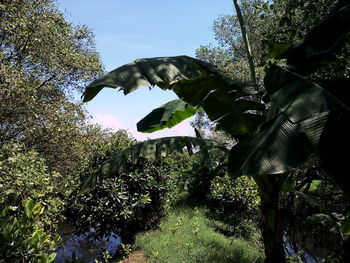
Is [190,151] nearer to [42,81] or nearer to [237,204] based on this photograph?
[237,204]

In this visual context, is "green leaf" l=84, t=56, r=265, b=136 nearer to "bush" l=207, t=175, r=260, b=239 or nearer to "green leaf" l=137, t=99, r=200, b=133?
"green leaf" l=137, t=99, r=200, b=133

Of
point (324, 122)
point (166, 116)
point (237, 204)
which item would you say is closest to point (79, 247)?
point (237, 204)

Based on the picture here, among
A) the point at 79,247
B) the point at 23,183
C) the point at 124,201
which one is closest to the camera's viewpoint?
the point at 23,183

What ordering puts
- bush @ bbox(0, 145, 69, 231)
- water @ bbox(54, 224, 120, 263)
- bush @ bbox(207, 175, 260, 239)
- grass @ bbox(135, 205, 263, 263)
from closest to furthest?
bush @ bbox(0, 145, 69, 231)
grass @ bbox(135, 205, 263, 263)
water @ bbox(54, 224, 120, 263)
bush @ bbox(207, 175, 260, 239)

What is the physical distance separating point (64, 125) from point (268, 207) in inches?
318

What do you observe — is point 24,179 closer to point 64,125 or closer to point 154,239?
point 154,239

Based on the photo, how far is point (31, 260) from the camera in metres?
4.64

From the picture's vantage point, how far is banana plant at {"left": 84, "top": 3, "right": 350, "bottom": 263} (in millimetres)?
2861

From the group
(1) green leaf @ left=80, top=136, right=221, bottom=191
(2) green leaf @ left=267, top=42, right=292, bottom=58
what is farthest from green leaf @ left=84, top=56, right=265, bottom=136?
(2) green leaf @ left=267, top=42, right=292, bottom=58

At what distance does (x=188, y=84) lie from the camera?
4184 millimetres

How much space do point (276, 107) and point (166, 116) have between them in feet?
6.99

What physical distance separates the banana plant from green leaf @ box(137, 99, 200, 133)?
0.03 m

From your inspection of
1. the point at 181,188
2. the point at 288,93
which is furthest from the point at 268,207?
the point at 181,188

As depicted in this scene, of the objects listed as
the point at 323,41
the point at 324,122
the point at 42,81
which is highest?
the point at 42,81
